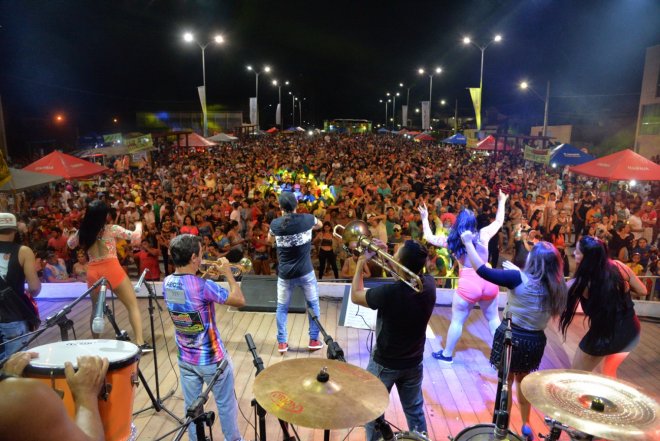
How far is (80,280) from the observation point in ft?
25.5

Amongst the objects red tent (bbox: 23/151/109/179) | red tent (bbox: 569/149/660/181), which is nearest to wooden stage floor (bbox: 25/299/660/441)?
red tent (bbox: 23/151/109/179)

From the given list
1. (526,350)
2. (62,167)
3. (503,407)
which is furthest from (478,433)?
(62,167)

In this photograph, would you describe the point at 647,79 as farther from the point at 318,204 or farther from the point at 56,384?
the point at 56,384

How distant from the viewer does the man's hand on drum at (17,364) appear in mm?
2215

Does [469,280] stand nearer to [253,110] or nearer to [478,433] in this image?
[478,433]

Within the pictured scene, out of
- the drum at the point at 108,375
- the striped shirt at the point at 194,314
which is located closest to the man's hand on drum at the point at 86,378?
the drum at the point at 108,375

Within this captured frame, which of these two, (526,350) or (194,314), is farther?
(526,350)

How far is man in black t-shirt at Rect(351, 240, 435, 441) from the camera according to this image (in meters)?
3.03

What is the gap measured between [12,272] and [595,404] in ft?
14.8

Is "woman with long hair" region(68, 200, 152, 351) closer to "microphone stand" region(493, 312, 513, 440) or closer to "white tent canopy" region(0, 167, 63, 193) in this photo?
"microphone stand" region(493, 312, 513, 440)

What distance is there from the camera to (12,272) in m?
4.00

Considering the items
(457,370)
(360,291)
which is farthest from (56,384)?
(457,370)

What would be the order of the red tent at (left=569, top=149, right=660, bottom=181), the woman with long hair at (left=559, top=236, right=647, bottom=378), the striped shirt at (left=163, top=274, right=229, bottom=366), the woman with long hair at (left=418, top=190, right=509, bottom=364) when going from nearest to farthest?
the striped shirt at (left=163, top=274, right=229, bottom=366) < the woman with long hair at (left=559, top=236, right=647, bottom=378) < the woman with long hair at (left=418, top=190, right=509, bottom=364) < the red tent at (left=569, top=149, right=660, bottom=181)

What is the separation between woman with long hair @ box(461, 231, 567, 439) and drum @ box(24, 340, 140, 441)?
2.65m
